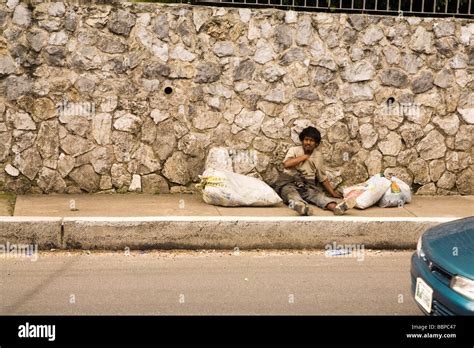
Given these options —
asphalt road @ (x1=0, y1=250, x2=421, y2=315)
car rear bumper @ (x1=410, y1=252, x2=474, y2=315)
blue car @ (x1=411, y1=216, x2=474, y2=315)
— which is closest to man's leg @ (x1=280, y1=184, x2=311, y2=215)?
asphalt road @ (x1=0, y1=250, x2=421, y2=315)

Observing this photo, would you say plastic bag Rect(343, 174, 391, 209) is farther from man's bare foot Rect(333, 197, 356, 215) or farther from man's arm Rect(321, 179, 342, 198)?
man's bare foot Rect(333, 197, 356, 215)

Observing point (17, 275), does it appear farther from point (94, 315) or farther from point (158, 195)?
point (158, 195)

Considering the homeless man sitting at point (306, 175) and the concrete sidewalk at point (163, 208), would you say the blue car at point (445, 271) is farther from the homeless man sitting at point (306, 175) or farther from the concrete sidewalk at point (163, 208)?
the homeless man sitting at point (306, 175)

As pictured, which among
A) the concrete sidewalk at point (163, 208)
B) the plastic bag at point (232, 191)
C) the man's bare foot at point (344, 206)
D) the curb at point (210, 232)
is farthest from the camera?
the plastic bag at point (232, 191)

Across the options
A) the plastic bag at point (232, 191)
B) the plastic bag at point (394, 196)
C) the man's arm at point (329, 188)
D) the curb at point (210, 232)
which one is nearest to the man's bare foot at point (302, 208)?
the curb at point (210, 232)

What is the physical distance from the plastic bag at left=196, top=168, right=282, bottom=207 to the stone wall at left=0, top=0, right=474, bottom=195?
622mm

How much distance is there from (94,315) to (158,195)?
360 cm

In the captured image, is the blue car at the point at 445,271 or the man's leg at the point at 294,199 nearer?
the blue car at the point at 445,271

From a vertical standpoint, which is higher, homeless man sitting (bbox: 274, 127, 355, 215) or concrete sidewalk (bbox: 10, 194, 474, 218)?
homeless man sitting (bbox: 274, 127, 355, 215)

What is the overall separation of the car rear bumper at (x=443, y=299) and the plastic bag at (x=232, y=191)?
3.52 m

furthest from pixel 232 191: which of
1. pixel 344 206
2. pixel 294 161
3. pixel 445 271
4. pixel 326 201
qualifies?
pixel 445 271

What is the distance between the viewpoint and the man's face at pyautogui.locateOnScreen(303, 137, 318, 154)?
830cm

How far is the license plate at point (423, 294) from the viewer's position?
4.44 m

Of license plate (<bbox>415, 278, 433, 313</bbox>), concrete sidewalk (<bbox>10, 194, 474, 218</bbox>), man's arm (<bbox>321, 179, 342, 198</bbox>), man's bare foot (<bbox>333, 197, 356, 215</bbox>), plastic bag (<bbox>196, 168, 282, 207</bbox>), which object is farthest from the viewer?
man's arm (<bbox>321, 179, 342, 198</bbox>)
